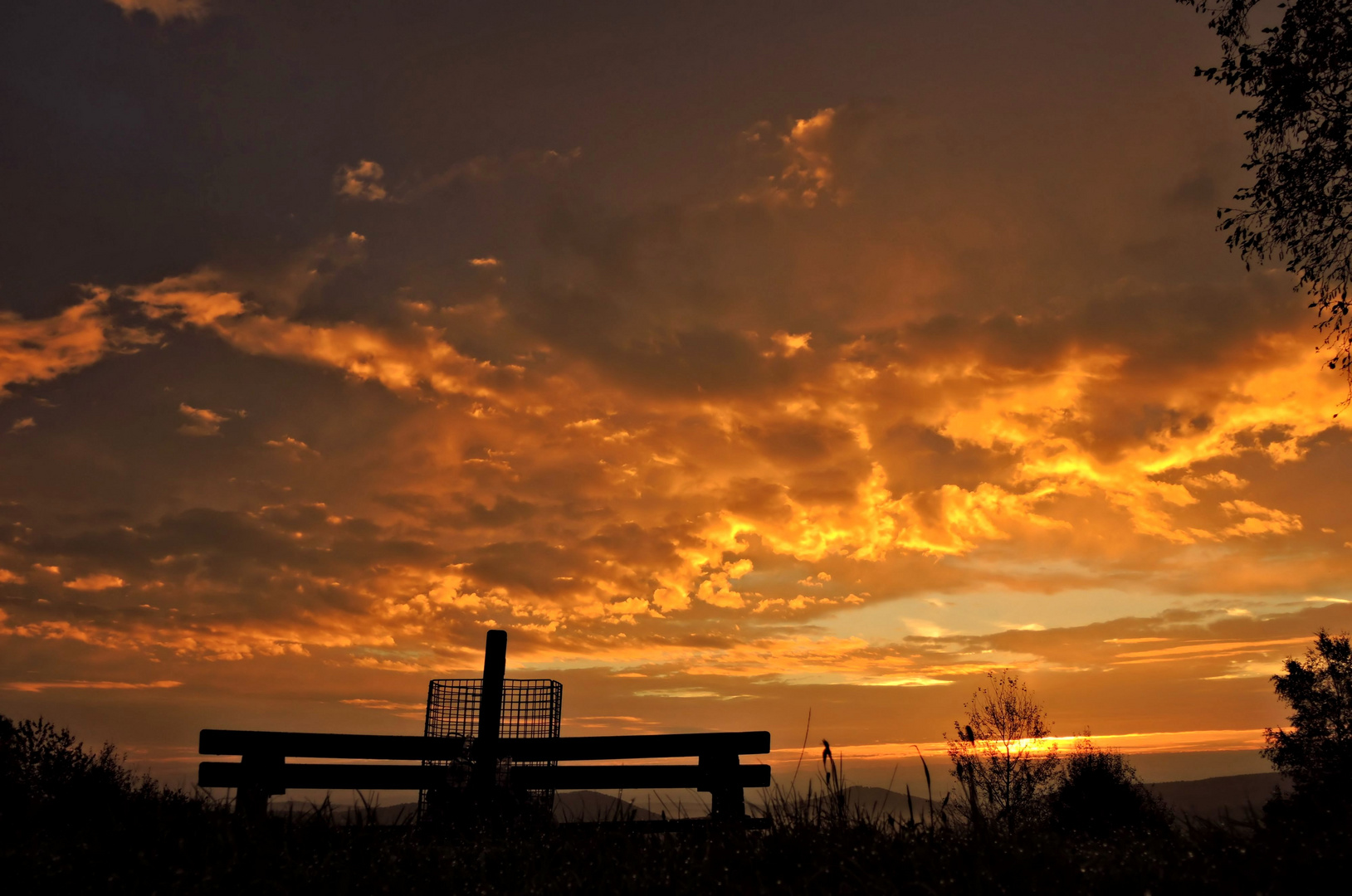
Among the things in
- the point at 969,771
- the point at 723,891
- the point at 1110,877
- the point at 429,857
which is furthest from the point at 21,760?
the point at 1110,877

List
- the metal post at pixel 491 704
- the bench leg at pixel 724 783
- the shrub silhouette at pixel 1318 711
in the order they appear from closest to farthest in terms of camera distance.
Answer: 1. the bench leg at pixel 724 783
2. the metal post at pixel 491 704
3. the shrub silhouette at pixel 1318 711

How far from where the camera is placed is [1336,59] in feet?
42.5

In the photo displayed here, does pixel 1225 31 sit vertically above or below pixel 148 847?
above

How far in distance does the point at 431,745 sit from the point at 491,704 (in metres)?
1.53

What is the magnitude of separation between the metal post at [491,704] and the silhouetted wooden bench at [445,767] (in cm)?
58

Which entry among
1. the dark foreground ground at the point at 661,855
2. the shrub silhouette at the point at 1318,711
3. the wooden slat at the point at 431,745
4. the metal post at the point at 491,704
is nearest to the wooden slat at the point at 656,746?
the wooden slat at the point at 431,745

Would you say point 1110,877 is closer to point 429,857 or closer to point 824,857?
point 824,857

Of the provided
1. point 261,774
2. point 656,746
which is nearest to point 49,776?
point 261,774

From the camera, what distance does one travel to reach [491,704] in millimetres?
11867

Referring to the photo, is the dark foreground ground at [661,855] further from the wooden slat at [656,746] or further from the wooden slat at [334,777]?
the wooden slat at [656,746]

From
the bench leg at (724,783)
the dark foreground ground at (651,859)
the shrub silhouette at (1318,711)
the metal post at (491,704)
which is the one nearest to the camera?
the dark foreground ground at (651,859)

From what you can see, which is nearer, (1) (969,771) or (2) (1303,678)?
(1) (969,771)

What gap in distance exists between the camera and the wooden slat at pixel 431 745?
32.0 ft

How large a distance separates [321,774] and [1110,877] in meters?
8.75
